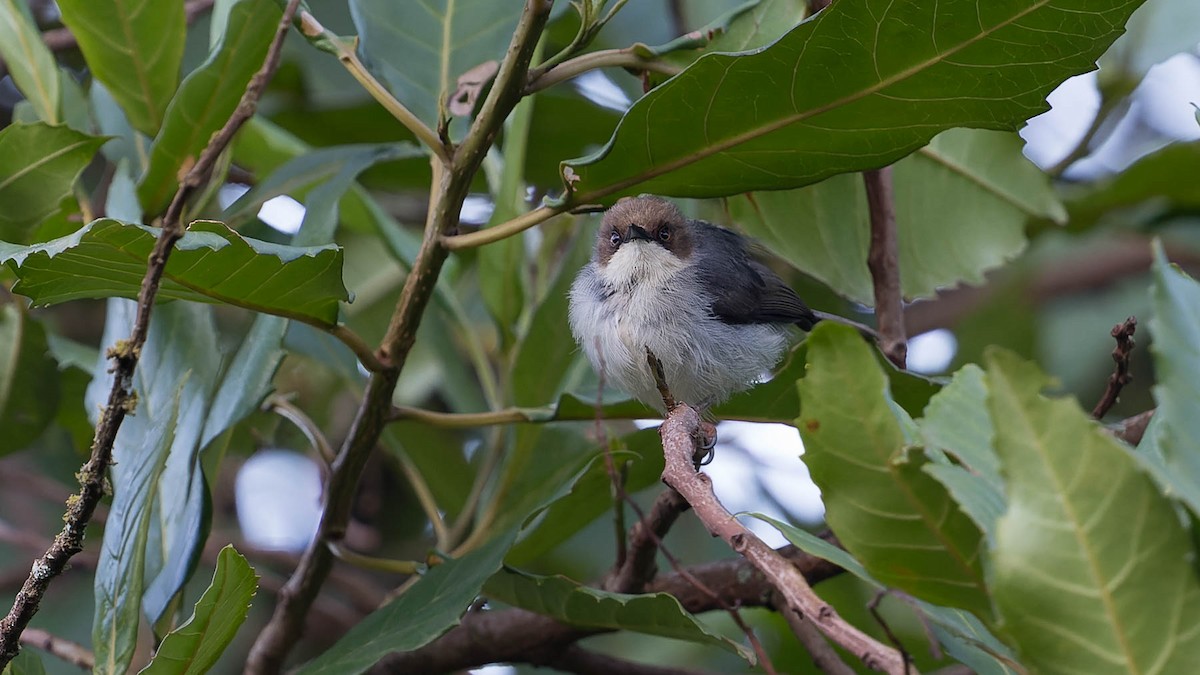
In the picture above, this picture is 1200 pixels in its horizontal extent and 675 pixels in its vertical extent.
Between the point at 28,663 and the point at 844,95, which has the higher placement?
the point at 844,95

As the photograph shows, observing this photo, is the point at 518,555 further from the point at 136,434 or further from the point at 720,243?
the point at 720,243

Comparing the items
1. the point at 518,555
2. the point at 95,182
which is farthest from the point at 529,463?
the point at 95,182

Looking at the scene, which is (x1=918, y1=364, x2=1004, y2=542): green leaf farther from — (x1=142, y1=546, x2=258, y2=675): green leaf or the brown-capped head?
the brown-capped head

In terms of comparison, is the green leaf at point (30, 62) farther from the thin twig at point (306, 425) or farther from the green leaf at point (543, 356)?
the green leaf at point (543, 356)

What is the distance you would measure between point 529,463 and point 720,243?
1.22 meters

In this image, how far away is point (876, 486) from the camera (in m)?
1.45

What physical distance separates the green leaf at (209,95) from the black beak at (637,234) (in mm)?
1440

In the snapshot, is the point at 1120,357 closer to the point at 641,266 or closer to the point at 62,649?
the point at 641,266

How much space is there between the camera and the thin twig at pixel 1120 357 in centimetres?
229

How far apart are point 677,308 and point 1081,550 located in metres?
2.46

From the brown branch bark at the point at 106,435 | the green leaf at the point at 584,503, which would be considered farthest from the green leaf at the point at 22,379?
the brown branch bark at the point at 106,435

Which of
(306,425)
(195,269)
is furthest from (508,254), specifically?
(195,269)

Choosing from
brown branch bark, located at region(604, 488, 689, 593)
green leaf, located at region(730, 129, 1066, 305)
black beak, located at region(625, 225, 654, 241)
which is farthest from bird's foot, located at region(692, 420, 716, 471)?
black beak, located at region(625, 225, 654, 241)

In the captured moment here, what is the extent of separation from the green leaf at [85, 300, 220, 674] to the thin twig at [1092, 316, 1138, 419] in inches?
72.1
